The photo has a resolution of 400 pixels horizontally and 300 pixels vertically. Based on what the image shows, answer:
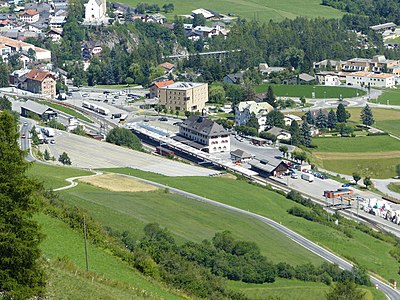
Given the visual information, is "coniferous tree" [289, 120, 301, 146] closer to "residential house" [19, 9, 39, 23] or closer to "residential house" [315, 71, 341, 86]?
"residential house" [315, 71, 341, 86]

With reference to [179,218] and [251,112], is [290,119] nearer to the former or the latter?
[251,112]

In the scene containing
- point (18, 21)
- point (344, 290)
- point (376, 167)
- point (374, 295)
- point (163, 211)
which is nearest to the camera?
point (344, 290)

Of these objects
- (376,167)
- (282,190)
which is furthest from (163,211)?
(376,167)

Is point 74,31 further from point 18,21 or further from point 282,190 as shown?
point 282,190

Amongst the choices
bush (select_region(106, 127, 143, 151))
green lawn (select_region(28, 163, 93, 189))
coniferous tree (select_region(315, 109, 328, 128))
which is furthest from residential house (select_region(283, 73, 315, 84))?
green lawn (select_region(28, 163, 93, 189))

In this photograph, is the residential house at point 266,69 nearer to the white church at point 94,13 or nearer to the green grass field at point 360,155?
the white church at point 94,13

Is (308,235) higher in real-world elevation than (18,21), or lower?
lower

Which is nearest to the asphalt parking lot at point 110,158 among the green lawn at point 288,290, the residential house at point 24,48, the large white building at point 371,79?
the green lawn at point 288,290
